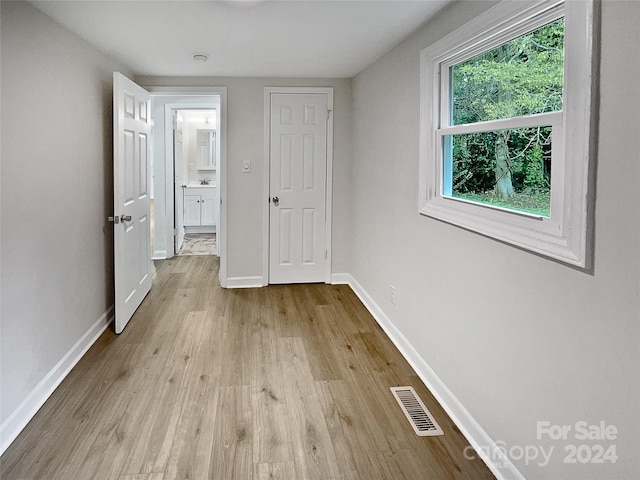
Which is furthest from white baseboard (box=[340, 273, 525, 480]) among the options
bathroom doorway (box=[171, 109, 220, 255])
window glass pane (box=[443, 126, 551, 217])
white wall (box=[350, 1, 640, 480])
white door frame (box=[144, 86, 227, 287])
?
bathroom doorway (box=[171, 109, 220, 255])

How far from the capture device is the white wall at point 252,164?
16.1 ft

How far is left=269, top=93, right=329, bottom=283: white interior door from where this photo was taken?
501 centimetres

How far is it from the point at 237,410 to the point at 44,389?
1074mm

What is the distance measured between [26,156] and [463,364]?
2462 millimetres

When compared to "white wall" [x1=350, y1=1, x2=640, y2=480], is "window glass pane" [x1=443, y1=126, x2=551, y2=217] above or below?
above

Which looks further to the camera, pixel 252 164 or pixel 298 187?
pixel 298 187

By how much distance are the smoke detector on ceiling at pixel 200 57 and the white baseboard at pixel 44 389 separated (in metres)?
2.16

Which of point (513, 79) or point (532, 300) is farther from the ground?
point (513, 79)

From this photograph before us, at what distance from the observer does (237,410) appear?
102 inches

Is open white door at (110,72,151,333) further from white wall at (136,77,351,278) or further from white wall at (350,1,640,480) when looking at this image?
white wall at (350,1,640,480)

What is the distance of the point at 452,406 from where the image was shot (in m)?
2.53

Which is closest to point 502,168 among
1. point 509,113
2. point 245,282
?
point 509,113

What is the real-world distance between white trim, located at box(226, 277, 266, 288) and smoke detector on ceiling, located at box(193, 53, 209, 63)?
7.24ft

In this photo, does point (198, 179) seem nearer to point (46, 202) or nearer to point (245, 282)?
point (245, 282)
